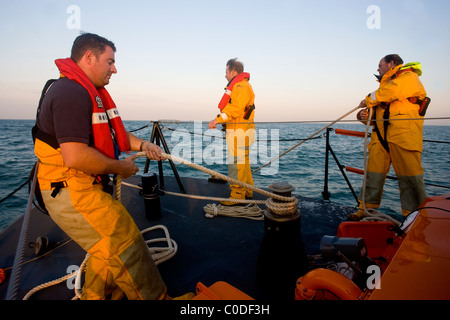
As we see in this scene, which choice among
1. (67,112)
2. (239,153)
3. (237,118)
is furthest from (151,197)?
(67,112)

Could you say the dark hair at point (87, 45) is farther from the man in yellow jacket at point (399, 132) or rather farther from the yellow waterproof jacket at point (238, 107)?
the man in yellow jacket at point (399, 132)

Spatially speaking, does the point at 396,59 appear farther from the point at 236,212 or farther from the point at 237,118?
the point at 236,212

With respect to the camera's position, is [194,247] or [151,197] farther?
[151,197]

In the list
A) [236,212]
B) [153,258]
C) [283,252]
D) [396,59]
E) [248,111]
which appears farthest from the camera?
[248,111]

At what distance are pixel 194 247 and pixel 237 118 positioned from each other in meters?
1.96

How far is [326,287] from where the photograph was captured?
1278mm

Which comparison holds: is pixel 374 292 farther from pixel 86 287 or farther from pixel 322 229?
pixel 322 229

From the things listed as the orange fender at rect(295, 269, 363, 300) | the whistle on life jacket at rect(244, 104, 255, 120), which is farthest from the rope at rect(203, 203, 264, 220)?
the orange fender at rect(295, 269, 363, 300)

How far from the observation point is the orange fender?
1.22 m

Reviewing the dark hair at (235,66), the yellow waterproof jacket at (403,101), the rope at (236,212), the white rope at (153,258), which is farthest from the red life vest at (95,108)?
the yellow waterproof jacket at (403,101)

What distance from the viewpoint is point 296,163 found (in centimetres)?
1253

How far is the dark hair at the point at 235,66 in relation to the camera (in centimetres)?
372
